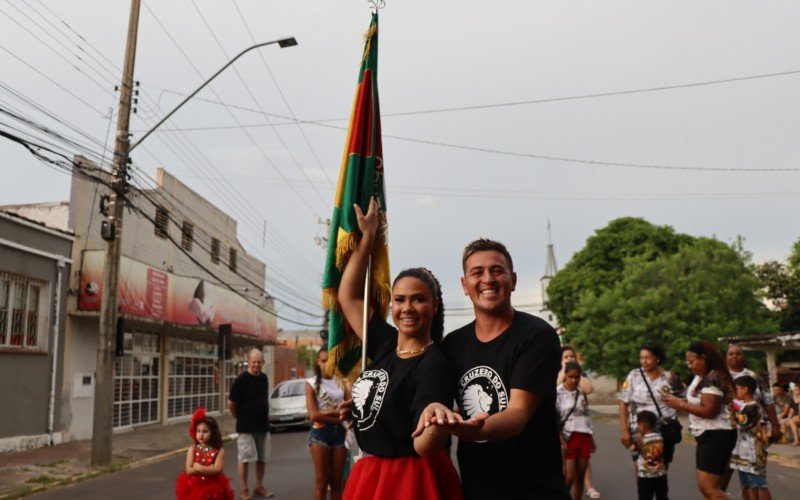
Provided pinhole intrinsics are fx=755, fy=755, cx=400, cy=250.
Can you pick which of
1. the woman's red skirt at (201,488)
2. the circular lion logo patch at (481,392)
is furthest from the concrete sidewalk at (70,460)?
the circular lion logo patch at (481,392)

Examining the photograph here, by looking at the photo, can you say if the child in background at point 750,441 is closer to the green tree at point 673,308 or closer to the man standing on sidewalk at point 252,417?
the man standing on sidewalk at point 252,417

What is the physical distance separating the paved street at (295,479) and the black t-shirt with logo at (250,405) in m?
0.98

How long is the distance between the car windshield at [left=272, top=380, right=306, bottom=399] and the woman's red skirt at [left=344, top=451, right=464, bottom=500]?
19.0 m

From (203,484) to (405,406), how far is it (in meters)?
4.21

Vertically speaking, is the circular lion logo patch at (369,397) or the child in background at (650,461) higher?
the circular lion logo patch at (369,397)

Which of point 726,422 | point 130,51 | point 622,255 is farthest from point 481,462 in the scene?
point 622,255

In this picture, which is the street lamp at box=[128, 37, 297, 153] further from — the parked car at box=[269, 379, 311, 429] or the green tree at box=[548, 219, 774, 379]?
the green tree at box=[548, 219, 774, 379]

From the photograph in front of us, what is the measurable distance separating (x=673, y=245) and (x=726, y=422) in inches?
1420

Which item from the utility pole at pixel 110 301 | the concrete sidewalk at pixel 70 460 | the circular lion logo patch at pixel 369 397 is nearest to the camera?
the circular lion logo patch at pixel 369 397

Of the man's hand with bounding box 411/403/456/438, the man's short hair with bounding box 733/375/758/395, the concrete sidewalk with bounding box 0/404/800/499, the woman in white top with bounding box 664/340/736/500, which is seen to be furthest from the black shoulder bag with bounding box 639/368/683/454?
the concrete sidewalk with bounding box 0/404/800/499

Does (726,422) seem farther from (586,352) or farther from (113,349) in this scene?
(586,352)

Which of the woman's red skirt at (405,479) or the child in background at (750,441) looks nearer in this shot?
the woman's red skirt at (405,479)

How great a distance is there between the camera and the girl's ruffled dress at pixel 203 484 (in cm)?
650

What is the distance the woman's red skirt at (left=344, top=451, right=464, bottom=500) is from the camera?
9.33 ft
